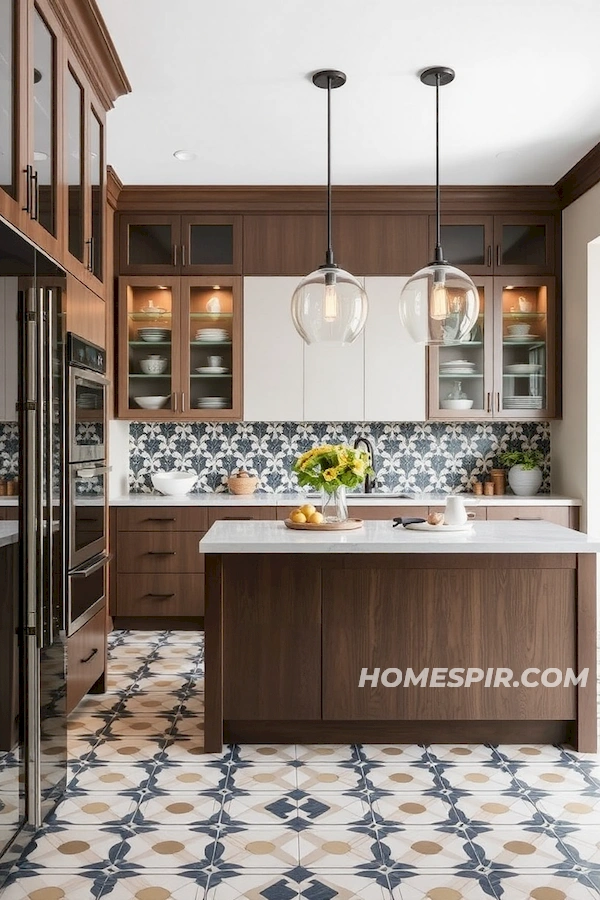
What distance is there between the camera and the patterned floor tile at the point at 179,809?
252cm

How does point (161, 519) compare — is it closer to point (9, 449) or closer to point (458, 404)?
point (458, 404)

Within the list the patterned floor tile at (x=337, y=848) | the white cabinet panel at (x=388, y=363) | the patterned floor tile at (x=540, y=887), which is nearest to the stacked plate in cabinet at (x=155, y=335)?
the white cabinet panel at (x=388, y=363)

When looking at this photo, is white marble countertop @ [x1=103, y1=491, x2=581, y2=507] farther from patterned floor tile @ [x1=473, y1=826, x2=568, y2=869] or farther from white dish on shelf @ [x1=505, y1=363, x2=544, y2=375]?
patterned floor tile @ [x1=473, y1=826, x2=568, y2=869]

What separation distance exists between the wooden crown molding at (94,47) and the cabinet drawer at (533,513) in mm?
3090

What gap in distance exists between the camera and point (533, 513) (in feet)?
16.0

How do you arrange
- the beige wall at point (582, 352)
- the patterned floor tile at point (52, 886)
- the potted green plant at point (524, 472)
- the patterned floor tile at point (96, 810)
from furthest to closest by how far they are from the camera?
the potted green plant at point (524, 472) < the beige wall at point (582, 352) < the patterned floor tile at point (96, 810) < the patterned floor tile at point (52, 886)

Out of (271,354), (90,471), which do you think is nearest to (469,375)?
(271,354)

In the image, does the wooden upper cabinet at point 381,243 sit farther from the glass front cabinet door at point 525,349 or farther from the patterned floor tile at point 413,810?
the patterned floor tile at point 413,810

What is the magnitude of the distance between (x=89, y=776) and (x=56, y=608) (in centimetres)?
71

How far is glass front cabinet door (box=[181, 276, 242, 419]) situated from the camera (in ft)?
16.7

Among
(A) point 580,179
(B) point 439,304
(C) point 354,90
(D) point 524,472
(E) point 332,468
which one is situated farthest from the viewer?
(D) point 524,472

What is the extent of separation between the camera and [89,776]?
9.40 feet

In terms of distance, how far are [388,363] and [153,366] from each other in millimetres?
1478

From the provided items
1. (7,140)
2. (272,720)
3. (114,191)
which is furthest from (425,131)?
(272,720)
